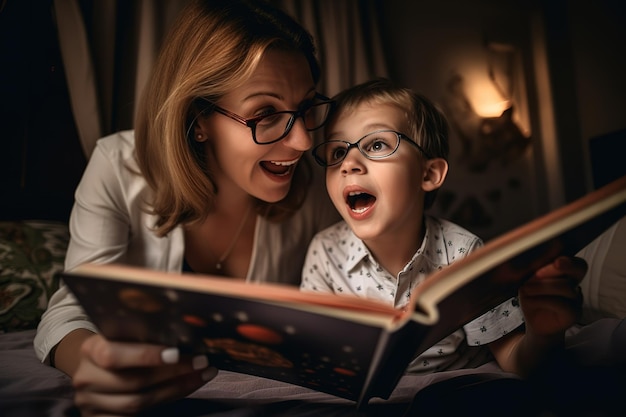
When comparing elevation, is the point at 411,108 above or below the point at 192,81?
below

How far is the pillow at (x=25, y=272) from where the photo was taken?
1.11 metres

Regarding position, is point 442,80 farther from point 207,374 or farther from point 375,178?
point 207,374

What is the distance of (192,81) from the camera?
3.14 ft

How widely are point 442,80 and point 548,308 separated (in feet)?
6.81

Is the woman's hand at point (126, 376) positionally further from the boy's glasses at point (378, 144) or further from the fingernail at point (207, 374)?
the boy's glasses at point (378, 144)

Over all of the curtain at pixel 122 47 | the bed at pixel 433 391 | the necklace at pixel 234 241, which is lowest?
the bed at pixel 433 391

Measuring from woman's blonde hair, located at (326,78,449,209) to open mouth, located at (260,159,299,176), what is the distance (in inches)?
5.3

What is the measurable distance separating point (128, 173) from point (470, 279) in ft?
3.19

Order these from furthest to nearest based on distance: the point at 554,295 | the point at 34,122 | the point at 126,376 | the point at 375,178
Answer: the point at 34,122, the point at 375,178, the point at 554,295, the point at 126,376

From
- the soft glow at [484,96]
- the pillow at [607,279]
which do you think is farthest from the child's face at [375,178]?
the soft glow at [484,96]

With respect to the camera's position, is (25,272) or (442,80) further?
(442,80)

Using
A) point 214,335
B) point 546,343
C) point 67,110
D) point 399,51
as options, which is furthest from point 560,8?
point 214,335

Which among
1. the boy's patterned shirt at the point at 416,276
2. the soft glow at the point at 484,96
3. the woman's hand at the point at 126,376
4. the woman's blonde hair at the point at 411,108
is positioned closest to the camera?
the woman's hand at the point at 126,376

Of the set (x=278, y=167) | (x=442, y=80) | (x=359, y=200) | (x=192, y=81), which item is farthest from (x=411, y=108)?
(x=442, y=80)
